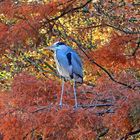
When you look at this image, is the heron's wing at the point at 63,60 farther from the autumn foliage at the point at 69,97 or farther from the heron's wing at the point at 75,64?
the autumn foliage at the point at 69,97

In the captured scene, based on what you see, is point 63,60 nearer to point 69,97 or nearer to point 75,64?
point 75,64

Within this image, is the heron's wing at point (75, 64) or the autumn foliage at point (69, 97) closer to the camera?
the autumn foliage at point (69, 97)

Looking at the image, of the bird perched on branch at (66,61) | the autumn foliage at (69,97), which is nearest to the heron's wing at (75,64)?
the bird perched on branch at (66,61)

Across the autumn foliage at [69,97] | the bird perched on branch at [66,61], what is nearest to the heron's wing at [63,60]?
the bird perched on branch at [66,61]

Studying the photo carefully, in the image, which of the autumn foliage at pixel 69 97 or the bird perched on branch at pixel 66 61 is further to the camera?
the bird perched on branch at pixel 66 61

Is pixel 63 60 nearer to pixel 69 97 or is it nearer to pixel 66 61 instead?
pixel 66 61

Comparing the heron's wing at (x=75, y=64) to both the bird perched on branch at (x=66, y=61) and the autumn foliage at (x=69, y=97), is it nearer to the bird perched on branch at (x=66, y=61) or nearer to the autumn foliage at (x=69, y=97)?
the bird perched on branch at (x=66, y=61)

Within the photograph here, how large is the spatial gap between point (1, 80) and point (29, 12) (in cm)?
282

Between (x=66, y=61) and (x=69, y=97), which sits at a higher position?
(x=66, y=61)

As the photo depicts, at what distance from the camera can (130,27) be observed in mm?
4578

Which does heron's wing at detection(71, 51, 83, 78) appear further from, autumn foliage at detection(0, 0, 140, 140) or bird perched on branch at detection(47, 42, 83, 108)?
autumn foliage at detection(0, 0, 140, 140)

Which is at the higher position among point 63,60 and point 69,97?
point 63,60

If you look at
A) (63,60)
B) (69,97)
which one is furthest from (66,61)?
(69,97)

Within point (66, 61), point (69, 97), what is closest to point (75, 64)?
point (66, 61)
